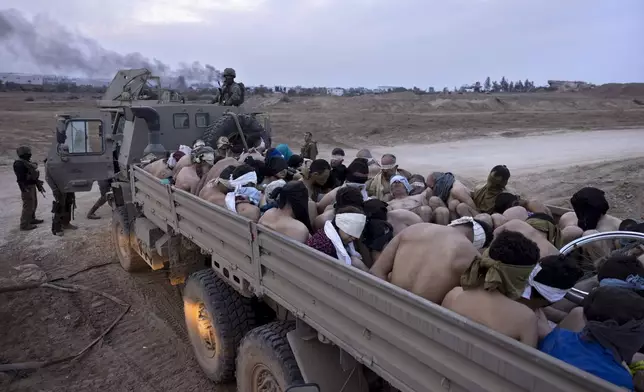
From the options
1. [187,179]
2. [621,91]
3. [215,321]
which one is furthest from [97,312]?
[621,91]

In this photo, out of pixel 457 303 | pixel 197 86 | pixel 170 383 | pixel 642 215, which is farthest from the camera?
pixel 197 86

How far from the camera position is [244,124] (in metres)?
7.57

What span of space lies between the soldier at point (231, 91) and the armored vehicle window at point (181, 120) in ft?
4.91

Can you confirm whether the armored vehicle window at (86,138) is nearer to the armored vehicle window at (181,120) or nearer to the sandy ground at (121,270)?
the armored vehicle window at (181,120)

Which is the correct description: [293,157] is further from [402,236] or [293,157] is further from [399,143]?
[399,143]

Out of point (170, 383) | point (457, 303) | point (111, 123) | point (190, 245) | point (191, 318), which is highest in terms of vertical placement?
point (111, 123)

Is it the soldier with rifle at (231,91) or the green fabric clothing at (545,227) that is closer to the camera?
the green fabric clothing at (545,227)

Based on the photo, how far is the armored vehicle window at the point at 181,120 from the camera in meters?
7.38

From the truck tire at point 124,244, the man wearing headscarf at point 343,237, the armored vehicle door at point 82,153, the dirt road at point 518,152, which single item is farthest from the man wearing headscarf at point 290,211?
the dirt road at point 518,152

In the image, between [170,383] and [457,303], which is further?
[170,383]

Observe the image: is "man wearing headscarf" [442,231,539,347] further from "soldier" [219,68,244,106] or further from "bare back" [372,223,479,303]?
"soldier" [219,68,244,106]

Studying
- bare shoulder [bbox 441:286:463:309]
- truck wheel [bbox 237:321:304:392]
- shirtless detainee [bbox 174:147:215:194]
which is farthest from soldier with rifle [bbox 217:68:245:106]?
bare shoulder [bbox 441:286:463:309]

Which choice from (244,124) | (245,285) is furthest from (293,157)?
(245,285)

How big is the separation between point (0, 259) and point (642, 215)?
10.0m
